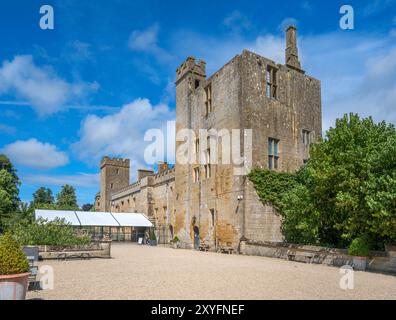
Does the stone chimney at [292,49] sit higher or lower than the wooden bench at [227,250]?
higher

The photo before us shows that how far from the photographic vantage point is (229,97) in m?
23.3

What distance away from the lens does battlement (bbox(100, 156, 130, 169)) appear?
5331 centimetres

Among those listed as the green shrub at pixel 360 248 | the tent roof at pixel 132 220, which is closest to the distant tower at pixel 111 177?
the tent roof at pixel 132 220

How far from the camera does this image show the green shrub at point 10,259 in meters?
6.85

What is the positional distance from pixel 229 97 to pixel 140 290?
1672 cm

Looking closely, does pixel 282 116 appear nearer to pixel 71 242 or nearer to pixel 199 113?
pixel 199 113

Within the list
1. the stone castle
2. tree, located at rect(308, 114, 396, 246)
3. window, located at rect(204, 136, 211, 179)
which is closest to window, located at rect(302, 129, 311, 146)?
the stone castle

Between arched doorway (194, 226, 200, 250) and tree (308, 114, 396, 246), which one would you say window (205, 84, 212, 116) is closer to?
arched doorway (194, 226, 200, 250)

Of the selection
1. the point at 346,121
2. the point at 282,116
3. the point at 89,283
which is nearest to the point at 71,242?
the point at 89,283

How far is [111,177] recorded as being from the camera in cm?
5338

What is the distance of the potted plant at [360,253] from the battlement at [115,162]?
44402 millimetres

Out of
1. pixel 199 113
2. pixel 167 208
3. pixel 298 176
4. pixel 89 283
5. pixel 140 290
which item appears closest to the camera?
pixel 140 290

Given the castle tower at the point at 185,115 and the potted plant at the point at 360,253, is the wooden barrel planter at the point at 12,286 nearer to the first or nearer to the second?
the potted plant at the point at 360,253

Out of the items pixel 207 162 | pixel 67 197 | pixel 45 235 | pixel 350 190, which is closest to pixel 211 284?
pixel 350 190
